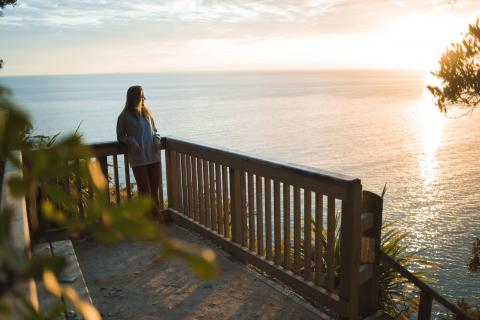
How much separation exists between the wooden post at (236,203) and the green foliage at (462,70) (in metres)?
4.95

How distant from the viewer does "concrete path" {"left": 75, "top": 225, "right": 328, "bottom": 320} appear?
143 inches

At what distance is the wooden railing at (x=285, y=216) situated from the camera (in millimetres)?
3447

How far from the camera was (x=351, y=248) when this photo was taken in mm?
3416

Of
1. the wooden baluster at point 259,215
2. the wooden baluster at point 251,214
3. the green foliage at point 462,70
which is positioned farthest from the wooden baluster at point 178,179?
the green foliage at point 462,70

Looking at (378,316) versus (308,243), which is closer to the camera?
(378,316)

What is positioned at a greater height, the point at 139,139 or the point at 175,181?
the point at 139,139

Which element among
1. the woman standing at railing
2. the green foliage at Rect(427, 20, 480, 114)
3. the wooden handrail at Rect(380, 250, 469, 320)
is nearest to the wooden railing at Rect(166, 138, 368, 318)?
the woman standing at railing

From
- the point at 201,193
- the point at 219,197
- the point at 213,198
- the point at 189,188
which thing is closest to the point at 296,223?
the point at 219,197

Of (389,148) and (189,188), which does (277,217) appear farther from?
(389,148)

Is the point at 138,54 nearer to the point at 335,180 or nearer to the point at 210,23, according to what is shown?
the point at 210,23

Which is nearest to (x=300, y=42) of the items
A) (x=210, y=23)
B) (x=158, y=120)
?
(x=210, y=23)

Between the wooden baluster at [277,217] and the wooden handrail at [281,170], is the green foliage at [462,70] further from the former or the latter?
the wooden baluster at [277,217]

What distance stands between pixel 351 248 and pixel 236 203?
4.76ft

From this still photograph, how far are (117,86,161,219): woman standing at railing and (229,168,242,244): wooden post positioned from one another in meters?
1.19
